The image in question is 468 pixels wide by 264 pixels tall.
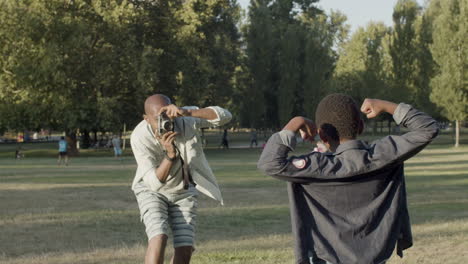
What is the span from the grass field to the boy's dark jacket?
4.42 metres

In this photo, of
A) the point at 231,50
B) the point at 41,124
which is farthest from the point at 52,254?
the point at 231,50

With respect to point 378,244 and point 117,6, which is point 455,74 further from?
point 378,244

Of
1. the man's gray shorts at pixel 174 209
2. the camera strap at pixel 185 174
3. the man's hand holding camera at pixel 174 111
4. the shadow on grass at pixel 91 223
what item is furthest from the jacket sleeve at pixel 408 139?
the shadow on grass at pixel 91 223

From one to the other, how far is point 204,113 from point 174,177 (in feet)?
2.42

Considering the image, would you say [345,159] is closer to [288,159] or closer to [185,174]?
[288,159]

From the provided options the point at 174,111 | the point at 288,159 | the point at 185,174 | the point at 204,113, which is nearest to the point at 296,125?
the point at 288,159

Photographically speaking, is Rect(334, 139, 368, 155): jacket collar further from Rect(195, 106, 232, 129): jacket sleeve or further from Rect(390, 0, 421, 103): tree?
Rect(390, 0, 421, 103): tree

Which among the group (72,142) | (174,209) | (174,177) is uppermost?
(174,177)

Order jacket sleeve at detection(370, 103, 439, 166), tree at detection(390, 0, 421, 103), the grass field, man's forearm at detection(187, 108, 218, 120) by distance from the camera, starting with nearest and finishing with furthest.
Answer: jacket sleeve at detection(370, 103, 439, 166)
man's forearm at detection(187, 108, 218, 120)
the grass field
tree at detection(390, 0, 421, 103)

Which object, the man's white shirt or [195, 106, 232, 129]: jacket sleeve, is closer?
[195, 106, 232, 129]: jacket sleeve

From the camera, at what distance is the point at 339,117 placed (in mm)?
4070

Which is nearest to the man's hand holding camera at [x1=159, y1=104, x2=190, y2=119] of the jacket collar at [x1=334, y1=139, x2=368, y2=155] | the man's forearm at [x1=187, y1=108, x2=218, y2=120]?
the man's forearm at [x1=187, y1=108, x2=218, y2=120]

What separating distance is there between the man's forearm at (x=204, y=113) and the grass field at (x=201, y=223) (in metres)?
3.10

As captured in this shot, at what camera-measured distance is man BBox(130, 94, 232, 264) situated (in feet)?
19.5
